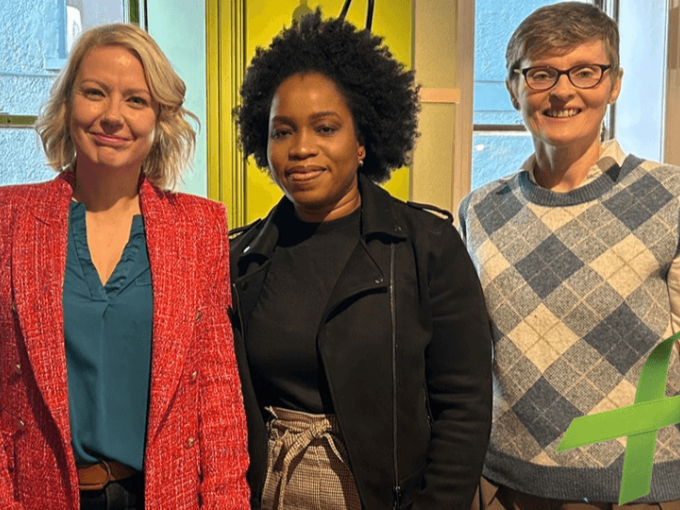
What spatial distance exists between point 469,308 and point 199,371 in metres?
0.54

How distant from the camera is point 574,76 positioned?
1.56m

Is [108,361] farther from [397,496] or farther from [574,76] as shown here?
[574,76]

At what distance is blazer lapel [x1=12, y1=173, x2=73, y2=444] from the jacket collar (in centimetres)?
38

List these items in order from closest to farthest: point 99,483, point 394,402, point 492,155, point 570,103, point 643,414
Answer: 1. point 643,414
2. point 99,483
3. point 394,402
4. point 570,103
5. point 492,155

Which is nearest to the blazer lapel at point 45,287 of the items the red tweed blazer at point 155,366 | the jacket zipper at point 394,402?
the red tweed blazer at point 155,366

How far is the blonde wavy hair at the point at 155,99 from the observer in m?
1.39

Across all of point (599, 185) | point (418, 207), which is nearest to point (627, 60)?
point (599, 185)

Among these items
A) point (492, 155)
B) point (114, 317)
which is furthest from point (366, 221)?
point (492, 155)

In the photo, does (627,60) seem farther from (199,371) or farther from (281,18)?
(199,371)

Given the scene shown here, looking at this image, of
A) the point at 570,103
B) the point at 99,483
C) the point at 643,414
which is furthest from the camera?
the point at 570,103

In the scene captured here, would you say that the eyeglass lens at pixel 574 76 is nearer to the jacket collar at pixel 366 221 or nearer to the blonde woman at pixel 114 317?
the jacket collar at pixel 366 221

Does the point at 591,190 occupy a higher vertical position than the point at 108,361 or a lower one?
higher

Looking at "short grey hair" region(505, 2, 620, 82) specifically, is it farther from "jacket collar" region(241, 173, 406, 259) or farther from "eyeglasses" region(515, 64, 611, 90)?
"jacket collar" region(241, 173, 406, 259)

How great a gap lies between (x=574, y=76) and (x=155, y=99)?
89cm
